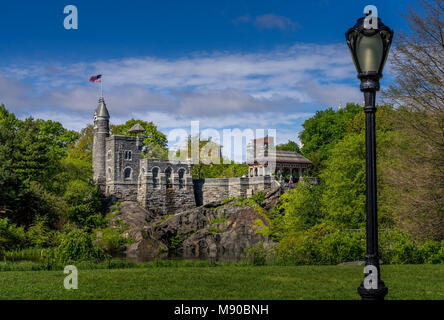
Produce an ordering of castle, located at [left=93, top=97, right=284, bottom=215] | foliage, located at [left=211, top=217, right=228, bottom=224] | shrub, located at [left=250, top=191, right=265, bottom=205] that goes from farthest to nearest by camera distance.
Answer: castle, located at [left=93, top=97, right=284, bottom=215], shrub, located at [left=250, top=191, right=265, bottom=205], foliage, located at [left=211, top=217, right=228, bottom=224]

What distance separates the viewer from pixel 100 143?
56094mm

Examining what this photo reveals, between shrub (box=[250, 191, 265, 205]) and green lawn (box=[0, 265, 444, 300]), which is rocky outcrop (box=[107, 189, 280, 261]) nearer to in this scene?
shrub (box=[250, 191, 265, 205])

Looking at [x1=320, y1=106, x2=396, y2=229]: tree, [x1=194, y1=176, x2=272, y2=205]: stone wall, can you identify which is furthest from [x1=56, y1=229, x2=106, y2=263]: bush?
[x1=194, y1=176, x2=272, y2=205]: stone wall

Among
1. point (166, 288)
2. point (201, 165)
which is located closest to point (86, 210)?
point (201, 165)

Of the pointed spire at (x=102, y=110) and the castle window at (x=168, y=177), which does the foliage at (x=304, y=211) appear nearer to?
the castle window at (x=168, y=177)

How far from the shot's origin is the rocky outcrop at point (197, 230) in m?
40.9

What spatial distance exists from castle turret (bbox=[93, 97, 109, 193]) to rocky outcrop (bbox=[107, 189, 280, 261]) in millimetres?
5284

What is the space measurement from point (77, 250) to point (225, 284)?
9.38 m

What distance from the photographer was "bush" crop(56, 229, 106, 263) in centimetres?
1751

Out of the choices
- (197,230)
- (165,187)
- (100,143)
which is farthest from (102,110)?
(197,230)

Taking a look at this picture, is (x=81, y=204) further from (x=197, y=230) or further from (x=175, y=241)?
(x=197, y=230)
